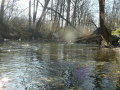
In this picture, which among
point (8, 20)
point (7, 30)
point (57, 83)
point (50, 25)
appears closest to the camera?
point (57, 83)

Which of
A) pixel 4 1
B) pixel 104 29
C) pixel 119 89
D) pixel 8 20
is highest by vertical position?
pixel 4 1

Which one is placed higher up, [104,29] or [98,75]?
[104,29]

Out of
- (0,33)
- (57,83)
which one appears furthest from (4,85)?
(0,33)

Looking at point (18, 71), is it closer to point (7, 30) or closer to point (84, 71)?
point (84, 71)

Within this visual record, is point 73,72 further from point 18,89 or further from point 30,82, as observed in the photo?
point 18,89

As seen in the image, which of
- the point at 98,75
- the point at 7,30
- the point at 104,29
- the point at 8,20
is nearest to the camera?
the point at 98,75

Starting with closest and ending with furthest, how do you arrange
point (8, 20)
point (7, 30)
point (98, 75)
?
point (98, 75) → point (7, 30) → point (8, 20)

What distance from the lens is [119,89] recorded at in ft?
16.1

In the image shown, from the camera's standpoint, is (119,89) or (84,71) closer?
(119,89)

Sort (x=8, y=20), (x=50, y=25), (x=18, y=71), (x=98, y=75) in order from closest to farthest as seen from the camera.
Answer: (x=98, y=75) < (x=18, y=71) < (x=8, y=20) < (x=50, y=25)

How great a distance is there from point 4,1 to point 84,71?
25663 mm

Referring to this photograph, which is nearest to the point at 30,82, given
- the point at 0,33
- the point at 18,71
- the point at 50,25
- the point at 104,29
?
the point at 18,71

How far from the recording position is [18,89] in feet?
15.7

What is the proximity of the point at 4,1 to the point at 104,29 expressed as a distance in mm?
17523
